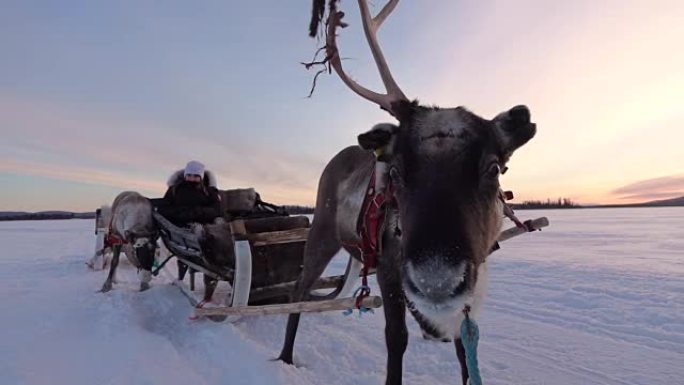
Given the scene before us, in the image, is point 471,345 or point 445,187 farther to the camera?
point 471,345

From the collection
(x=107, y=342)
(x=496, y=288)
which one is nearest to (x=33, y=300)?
(x=107, y=342)

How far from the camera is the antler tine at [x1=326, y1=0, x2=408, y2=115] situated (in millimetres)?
3420

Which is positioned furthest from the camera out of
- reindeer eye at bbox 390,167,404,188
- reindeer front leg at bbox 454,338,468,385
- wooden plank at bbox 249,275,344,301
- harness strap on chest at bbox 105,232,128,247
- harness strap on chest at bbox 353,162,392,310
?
harness strap on chest at bbox 105,232,128,247

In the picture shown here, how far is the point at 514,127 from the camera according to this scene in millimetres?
2502

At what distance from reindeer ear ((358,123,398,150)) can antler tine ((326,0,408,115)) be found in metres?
0.73

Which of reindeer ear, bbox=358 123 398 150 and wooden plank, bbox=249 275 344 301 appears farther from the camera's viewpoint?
wooden plank, bbox=249 275 344 301

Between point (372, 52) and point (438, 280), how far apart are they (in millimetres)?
2544

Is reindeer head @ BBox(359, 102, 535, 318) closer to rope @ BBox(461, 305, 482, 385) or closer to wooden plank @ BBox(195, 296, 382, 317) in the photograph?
rope @ BBox(461, 305, 482, 385)

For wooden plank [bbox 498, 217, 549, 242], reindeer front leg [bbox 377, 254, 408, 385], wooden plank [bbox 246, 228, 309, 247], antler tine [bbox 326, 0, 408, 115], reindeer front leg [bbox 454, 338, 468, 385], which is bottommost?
reindeer front leg [bbox 454, 338, 468, 385]

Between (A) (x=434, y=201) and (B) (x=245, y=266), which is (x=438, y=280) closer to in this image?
(A) (x=434, y=201)

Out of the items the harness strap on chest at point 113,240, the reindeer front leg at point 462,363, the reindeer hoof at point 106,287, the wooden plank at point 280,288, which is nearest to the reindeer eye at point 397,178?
the reindeer front leg at point 462,363

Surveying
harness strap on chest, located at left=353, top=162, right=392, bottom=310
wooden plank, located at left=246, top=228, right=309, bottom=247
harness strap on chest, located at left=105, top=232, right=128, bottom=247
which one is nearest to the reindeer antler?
harness strap on chest, located at left=353, top=162, right=392, bottom=310

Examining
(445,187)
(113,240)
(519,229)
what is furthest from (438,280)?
(113,240)

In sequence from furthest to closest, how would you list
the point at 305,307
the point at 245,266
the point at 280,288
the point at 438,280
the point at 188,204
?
1. the point at 188,204
2. the point at 280,288
3. the point at 245,266
4. the point at 305,307
5. the point at 438,280
